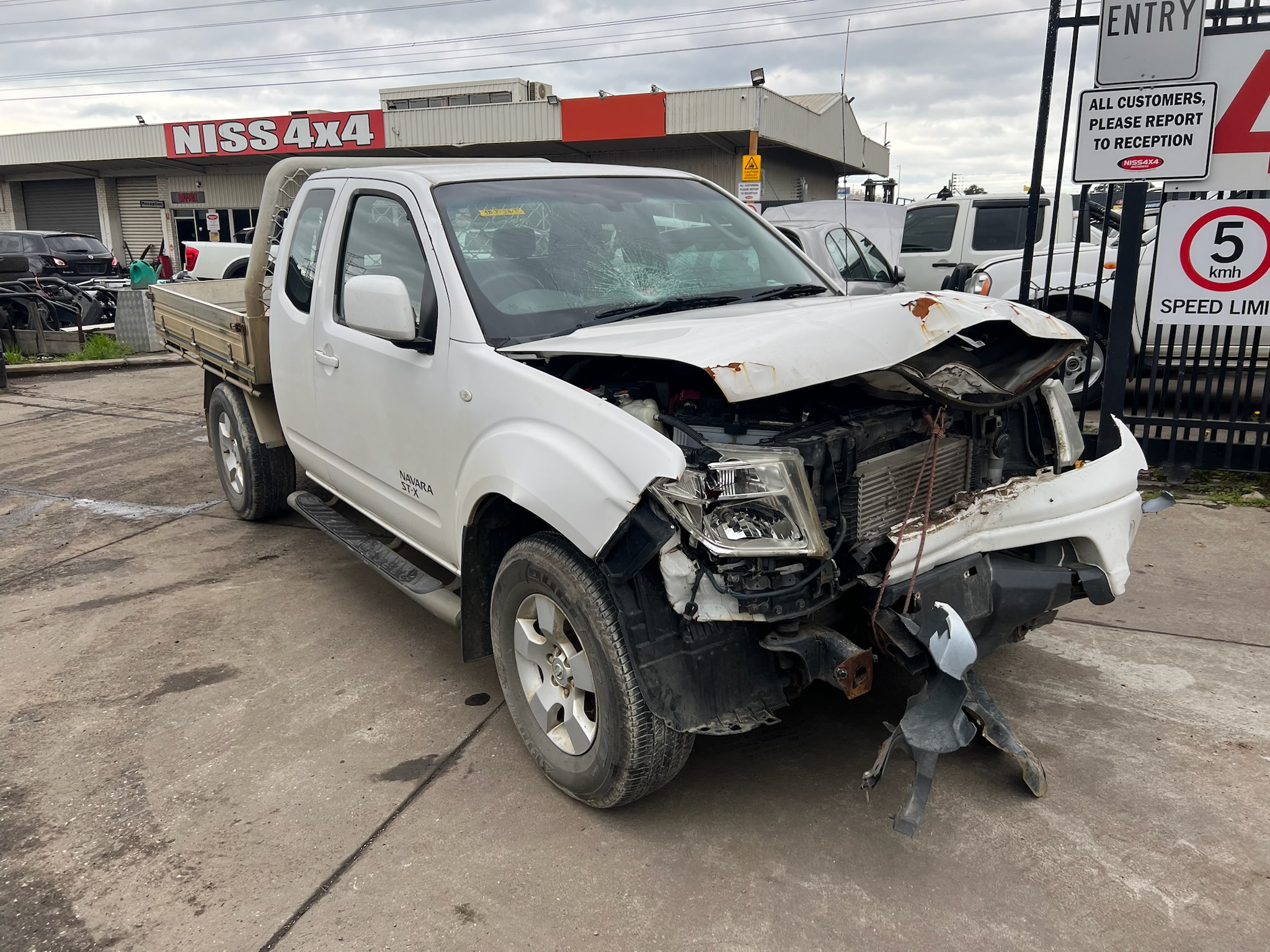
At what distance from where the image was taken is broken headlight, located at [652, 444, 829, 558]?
8.14ft

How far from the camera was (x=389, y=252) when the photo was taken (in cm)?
392

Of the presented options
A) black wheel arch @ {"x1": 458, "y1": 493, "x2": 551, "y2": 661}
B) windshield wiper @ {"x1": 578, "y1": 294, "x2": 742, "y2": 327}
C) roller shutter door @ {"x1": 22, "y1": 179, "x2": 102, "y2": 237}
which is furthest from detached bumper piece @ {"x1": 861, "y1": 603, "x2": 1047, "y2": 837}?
roller shutter door @ {"x1": 22, "y1": 179, "x2": 102, "y2": 237}

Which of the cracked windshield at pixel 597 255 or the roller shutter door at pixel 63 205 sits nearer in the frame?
the cracked windshield at pixel 597 255

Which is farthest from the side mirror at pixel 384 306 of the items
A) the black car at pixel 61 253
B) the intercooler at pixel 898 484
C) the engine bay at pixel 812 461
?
the black car at pixel 61 253

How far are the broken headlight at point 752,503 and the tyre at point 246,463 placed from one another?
390cm

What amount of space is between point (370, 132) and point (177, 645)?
87.4 ft

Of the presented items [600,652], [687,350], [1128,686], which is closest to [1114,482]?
[1128,686]

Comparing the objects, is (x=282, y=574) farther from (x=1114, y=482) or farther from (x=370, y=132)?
(x=370, y=132)

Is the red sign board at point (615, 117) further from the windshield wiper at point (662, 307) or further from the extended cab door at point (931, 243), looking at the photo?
the windshield wiper at point (662, 307)

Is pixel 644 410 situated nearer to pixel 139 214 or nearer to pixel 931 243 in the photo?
pixel 931 243

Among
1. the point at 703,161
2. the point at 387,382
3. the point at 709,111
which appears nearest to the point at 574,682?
the point at 387,382

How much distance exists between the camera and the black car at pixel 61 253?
56.7 ft

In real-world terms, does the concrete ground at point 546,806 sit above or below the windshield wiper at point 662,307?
below

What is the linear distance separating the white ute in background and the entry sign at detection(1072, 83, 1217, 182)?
2.75m
